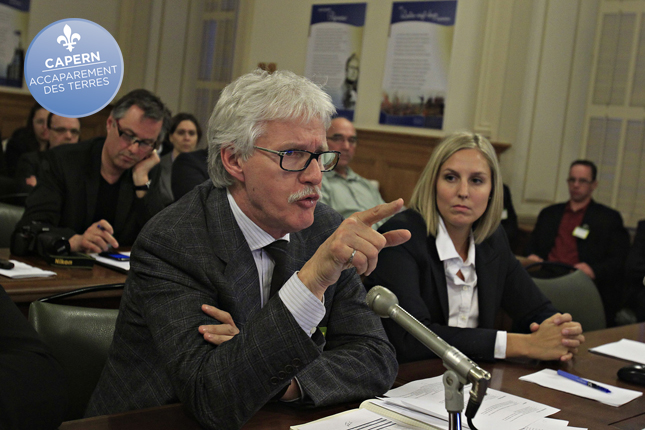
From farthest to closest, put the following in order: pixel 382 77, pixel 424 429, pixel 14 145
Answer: pixel 382 77 < pixel 14 145 < pixel 424 429

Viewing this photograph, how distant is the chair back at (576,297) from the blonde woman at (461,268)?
46 cm

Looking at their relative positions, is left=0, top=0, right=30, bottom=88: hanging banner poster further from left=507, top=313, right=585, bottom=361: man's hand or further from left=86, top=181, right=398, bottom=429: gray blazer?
left=507, top=313, right=585, bottom=361: man's hand

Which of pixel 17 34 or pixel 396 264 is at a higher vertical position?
pixel 17 34

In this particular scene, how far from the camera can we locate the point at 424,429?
137cm

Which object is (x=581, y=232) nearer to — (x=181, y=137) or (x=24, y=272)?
(x=181, y=137)

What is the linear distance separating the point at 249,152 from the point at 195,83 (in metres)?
8.32

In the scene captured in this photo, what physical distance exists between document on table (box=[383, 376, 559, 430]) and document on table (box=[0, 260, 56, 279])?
1433mm

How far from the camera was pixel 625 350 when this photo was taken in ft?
7.60

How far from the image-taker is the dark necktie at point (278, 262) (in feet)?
5.14

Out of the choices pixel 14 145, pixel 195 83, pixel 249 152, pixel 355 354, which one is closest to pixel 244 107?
pixel 249 152

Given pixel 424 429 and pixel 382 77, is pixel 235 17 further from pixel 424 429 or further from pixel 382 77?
pixel 424 429

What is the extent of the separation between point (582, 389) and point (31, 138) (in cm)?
558

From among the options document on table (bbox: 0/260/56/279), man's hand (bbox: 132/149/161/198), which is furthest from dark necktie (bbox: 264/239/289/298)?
man's hand (bbox: 132/149/161/198)

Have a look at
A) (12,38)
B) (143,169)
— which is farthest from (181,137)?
(12,38)
